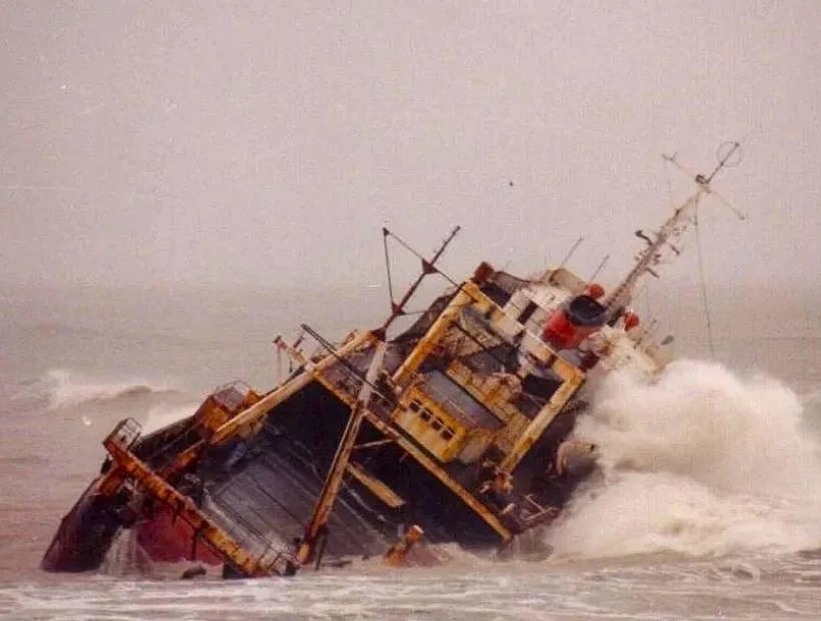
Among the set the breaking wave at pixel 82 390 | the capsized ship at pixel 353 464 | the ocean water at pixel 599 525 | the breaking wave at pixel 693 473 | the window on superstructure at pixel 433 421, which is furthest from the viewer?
the breaking wave at pixel 82 390

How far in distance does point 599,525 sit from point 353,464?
3.91 metres

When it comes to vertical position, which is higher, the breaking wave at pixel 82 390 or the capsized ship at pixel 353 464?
the breaking wave at pixel 82 390

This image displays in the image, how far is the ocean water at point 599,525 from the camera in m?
9.50

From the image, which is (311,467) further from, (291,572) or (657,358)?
(657,358)

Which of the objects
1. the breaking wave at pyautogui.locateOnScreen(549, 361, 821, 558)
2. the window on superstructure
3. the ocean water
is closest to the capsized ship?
the window on superstructure

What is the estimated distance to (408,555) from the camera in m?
Answer: 11.8

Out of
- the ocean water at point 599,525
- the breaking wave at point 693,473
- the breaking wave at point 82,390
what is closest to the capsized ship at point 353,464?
the ocean water at point 599,525

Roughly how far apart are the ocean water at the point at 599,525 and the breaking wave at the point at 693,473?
33mm

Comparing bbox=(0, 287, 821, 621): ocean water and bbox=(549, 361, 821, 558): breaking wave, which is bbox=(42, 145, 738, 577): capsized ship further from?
bbox=(549, 361, 821, 558): breaking wave

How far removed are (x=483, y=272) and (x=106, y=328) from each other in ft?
127

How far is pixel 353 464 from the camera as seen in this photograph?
510 inches

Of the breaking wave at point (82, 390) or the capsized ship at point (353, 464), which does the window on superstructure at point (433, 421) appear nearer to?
the capsized ship at point (353, 464)

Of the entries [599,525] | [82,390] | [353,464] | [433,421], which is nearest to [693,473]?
[599,525]

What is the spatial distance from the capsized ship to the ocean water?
45cm
